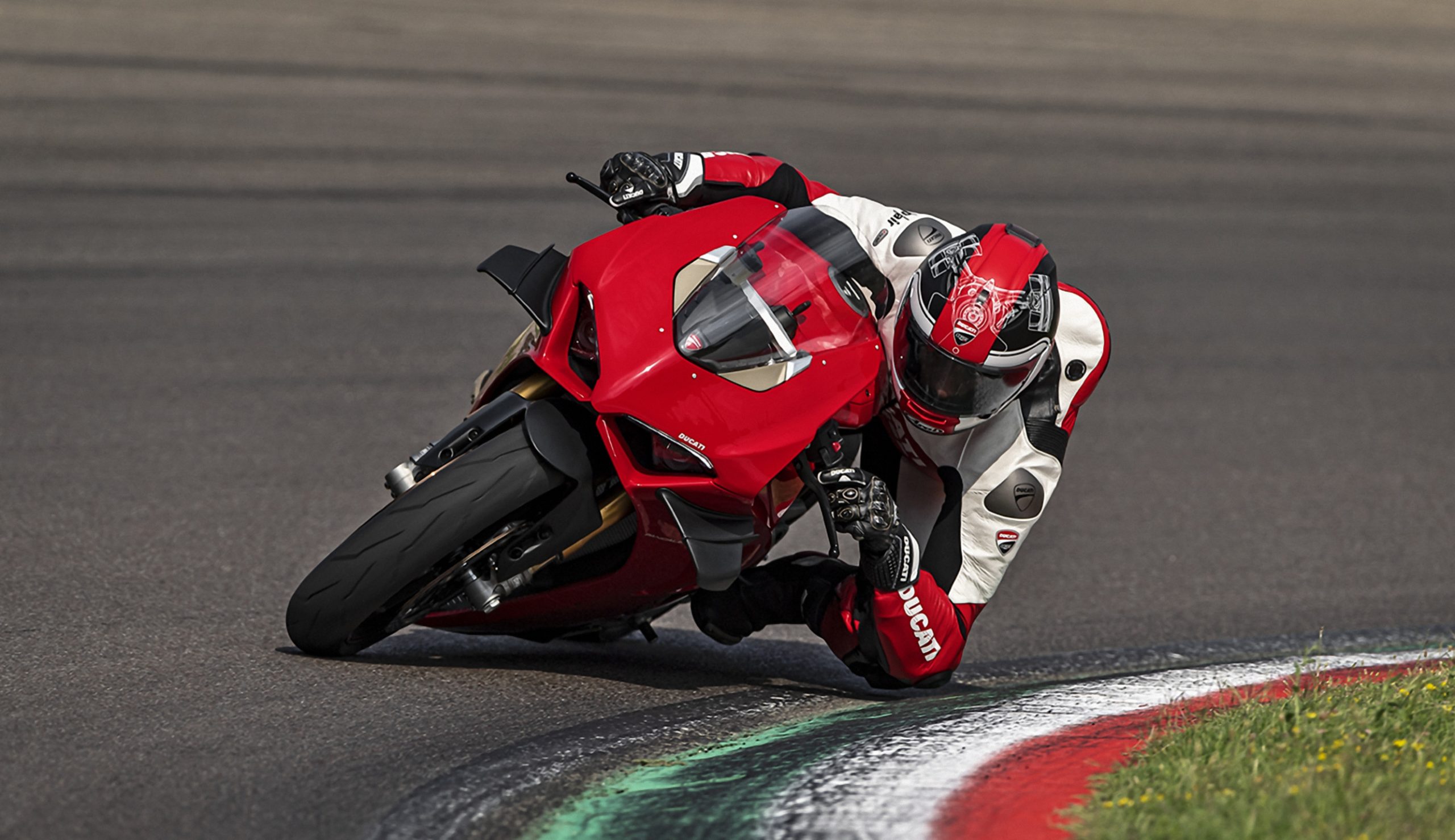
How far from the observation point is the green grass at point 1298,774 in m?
2.88

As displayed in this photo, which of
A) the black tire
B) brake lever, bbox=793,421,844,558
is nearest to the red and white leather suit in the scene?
brake lever, bbox=793,421,844,558

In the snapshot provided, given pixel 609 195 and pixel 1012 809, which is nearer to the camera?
pixel 1012 809

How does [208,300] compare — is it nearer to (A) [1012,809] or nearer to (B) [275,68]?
(A) [1012,809]

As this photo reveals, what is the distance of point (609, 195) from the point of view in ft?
15.2

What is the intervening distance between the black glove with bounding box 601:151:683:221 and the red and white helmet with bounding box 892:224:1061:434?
2.71 feet

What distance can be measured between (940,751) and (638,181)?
1817 millimetres

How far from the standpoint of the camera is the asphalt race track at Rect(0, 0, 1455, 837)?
4.07 m

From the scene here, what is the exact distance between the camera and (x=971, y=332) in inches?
158

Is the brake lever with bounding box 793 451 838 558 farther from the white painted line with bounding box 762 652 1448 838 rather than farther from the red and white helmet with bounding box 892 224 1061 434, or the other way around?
the white painted line with bounding box 762 652 1448 838

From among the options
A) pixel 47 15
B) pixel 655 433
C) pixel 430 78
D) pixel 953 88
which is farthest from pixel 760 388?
pixel 47 15

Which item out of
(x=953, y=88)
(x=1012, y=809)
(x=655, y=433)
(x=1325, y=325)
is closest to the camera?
(x=1012, y=809)

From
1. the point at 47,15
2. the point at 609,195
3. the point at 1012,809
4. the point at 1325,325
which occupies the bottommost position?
the point at 1325,325

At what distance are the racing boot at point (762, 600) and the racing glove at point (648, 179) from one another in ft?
3.53

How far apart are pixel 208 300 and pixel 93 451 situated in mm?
2279
